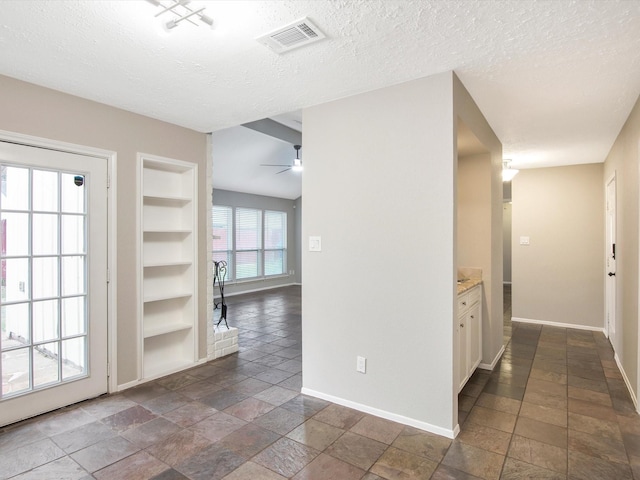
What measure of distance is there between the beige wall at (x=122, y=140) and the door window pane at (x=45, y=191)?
0.92 ft

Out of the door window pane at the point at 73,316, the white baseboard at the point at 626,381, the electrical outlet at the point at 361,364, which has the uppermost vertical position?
the door window pane at the point at 73,316

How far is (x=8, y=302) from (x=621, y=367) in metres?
5.26

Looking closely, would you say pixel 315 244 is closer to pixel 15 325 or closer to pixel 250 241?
pixel 15 325

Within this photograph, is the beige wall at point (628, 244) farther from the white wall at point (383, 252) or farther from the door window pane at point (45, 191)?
the door window pane at point (45, 191)

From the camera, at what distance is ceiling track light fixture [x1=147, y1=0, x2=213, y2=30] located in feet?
5.56

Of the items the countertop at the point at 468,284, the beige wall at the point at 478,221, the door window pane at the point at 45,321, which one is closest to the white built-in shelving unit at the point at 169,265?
the door window pane at the point at 45,321

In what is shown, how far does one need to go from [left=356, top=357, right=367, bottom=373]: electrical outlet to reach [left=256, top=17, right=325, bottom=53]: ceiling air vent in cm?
215

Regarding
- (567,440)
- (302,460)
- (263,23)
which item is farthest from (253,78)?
(567,440)

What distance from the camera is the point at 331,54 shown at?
2182mm

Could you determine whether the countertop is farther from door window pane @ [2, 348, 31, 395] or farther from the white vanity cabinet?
door window pane @ [2, 348, 31, 395]

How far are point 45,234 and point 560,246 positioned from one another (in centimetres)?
617

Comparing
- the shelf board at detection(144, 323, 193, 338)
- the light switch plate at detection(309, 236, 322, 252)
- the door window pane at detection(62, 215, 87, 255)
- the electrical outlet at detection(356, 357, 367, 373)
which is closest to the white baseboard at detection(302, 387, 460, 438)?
the electrical outlet at detection(356, 357, 367, 373)

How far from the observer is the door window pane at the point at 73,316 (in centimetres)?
284

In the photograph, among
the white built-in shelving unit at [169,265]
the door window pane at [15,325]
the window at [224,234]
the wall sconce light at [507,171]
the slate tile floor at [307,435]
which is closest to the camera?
the slate tile floor at [307,435]
